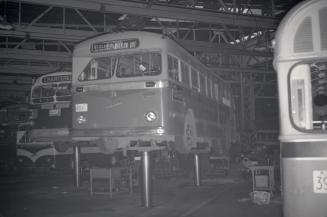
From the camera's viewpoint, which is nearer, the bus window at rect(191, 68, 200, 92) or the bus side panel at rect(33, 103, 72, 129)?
the bus window at rect(191, 68, 200, 92)

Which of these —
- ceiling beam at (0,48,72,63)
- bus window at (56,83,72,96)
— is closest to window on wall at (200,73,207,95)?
bus window at (56,83,72,96)

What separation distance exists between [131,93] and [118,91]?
0.37m

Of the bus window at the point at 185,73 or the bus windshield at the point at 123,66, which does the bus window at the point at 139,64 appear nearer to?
the bus windshield at the point at 123,66

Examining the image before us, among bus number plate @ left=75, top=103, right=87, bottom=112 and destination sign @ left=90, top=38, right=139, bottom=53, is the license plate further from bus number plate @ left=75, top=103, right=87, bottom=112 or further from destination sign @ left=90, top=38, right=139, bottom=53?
destination sign @ left=90, top=38, right=139, bottom=53

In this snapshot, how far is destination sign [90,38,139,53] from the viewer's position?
959cm

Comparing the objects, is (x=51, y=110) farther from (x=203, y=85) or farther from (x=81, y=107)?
(x=203, y=85)

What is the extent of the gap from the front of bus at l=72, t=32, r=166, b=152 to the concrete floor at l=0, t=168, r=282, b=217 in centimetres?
156

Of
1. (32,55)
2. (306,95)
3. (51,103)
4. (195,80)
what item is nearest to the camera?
(306,95)

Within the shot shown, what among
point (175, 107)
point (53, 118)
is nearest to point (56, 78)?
point (53, 118)

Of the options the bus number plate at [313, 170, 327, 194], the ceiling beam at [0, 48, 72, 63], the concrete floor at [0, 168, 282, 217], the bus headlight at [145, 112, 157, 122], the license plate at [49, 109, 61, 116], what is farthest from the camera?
the ceiling beam at [0, 48, 72, 63]

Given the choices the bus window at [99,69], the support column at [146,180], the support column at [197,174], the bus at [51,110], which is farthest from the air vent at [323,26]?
the bus at [51,110]

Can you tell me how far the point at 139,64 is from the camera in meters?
9.52

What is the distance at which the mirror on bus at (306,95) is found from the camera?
464 centimetres

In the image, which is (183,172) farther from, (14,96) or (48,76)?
(14,96)
